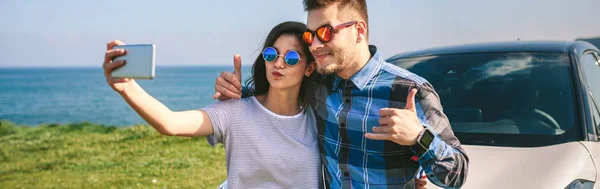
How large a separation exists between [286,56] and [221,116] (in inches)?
15.7

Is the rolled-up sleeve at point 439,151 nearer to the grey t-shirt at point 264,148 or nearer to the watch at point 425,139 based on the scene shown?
the watch at point 425,139

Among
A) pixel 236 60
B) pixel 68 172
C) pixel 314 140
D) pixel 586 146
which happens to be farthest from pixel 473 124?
pixel 68 172

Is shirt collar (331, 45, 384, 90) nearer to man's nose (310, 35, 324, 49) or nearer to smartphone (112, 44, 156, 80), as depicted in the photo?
man's nose (310, 35, 324, 49)

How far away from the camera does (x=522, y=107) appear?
12.7 ft

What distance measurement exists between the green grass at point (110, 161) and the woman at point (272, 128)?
165 inches

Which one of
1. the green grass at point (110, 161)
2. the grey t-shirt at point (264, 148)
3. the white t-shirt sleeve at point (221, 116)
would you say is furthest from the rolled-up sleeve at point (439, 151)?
the green grass at point (110, 161)

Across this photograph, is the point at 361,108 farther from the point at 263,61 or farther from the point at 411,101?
the point at 263,61

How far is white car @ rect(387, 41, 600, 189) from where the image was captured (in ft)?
10.2

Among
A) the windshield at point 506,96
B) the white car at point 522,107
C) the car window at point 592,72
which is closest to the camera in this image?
the white car at point 522,107

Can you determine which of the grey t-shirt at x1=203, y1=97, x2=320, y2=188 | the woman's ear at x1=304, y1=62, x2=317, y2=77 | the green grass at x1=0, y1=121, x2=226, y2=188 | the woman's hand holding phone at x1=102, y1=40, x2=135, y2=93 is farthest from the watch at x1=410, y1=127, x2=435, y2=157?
the green grass at x1=0, y1=121, x2=226, y2=188

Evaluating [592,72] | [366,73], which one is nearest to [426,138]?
[366,73]

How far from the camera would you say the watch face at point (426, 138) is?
2246 millimetres

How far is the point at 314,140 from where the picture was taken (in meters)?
2.75

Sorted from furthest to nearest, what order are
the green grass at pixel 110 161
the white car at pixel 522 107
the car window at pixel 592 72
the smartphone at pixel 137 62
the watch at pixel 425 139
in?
the green grass at pixel 110 161
the car window at pixel 592 72
the white car at pixel 522 107
the watch at pixel 425 139
the smartphone at pixel 137 62
